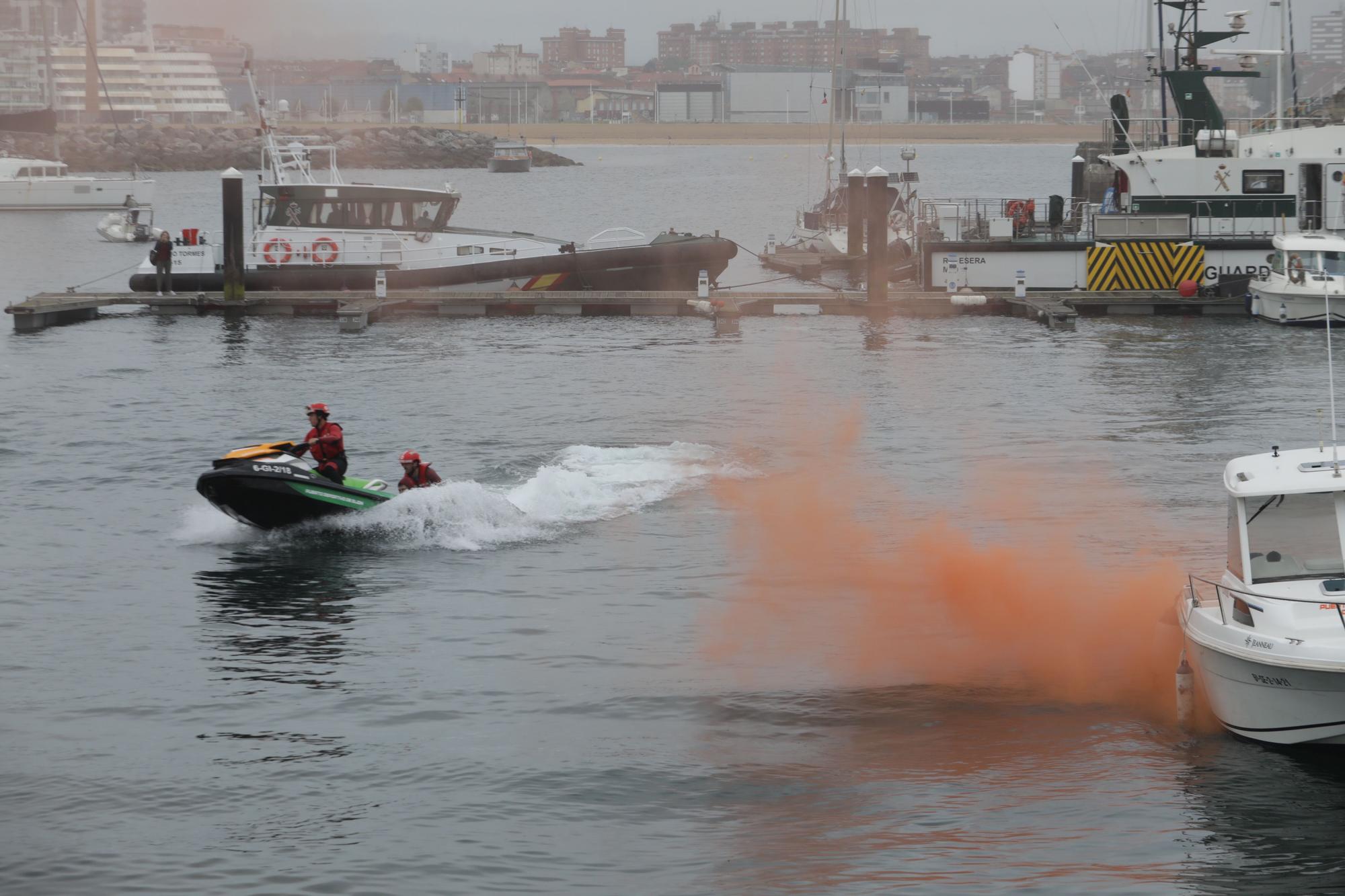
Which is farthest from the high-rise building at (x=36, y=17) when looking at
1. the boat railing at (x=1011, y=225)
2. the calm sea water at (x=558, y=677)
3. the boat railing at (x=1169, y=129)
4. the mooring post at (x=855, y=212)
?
the calm sea water at (x=558, y=677)

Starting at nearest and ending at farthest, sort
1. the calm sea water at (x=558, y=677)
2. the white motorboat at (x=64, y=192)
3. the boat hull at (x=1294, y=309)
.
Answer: the calm sea water at (x=558, y=677) → the boat hull at (x=1294, y=309) → the white motorboat at (x=64, y=192)

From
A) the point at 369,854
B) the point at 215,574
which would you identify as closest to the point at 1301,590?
the point at 369,854

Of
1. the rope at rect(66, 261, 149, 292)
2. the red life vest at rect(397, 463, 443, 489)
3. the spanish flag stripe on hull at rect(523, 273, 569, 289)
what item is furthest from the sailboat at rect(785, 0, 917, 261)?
the red life vest at rect(397, 463, 443, 489)

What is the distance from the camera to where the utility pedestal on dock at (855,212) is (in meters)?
51.1

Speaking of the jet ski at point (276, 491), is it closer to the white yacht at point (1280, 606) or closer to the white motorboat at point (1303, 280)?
the white yacht at point (1280, 606)

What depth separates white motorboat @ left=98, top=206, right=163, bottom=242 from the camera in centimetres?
8525

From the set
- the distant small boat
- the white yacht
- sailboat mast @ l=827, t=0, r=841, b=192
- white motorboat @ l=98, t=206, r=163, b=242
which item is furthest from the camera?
the distant small boat

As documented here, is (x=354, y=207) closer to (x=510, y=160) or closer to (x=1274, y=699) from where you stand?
(x=1274, y=699)

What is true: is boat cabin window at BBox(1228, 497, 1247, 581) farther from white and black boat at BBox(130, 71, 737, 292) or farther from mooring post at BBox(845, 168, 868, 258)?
mooring post at BBox(845, 168, 868, 258)

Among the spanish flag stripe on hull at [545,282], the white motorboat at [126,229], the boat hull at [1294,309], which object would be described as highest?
the white motorboat at [126,229]

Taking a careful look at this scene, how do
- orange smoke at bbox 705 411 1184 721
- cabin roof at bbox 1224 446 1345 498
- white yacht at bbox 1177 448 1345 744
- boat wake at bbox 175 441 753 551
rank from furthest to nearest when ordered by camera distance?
boat wake at bbox 175 441 753 551 → orange smoke at bbox 705 411 1184 721 → cabin roof at bbox 1224 446 1345 498 → white yacht at bbox 1177 448 1345 744

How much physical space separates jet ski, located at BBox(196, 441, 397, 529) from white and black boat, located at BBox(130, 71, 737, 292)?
26.1 meters

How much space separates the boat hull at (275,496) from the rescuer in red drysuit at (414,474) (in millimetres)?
343

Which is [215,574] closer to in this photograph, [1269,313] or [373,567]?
[373,567]
